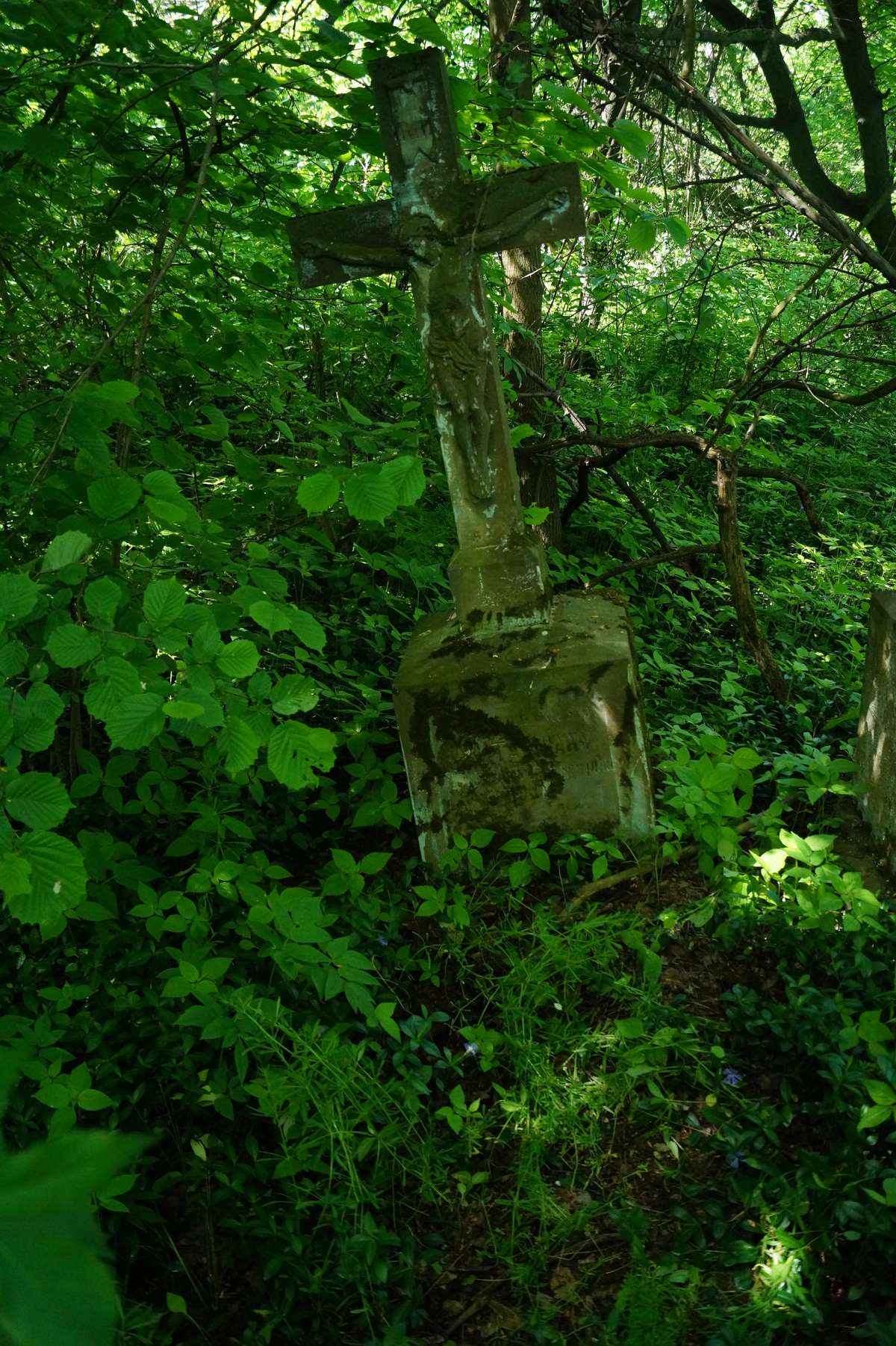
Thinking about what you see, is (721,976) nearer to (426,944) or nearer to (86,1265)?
(426,944)

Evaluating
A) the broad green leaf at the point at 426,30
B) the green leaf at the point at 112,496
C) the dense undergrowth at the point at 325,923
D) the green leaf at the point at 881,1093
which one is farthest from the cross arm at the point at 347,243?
the green leaf at the point at 881,1093

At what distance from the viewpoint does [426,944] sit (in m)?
2.96

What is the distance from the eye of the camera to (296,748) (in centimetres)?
199

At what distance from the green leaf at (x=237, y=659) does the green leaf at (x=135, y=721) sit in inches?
6.9

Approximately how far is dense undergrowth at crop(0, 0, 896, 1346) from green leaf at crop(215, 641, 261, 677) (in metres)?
0.02

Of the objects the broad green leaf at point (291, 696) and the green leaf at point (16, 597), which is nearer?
the green leaf at point (16, 597)

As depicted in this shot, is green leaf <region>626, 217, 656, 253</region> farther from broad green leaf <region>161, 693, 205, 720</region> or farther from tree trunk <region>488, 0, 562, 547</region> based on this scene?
tree trunk <region>488, 0, 562, 547</region>

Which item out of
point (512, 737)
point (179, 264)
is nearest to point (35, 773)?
point (512, 737)

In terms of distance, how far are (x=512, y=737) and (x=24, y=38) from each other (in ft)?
8.05

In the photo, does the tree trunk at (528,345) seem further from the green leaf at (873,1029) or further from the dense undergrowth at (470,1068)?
the green leaf at (873,1029)

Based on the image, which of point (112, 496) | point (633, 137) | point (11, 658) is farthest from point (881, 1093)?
point (633, 137)

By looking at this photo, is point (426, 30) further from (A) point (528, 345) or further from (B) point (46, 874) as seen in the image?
(B) point (46, 874)

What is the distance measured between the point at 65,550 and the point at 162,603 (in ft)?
0.68

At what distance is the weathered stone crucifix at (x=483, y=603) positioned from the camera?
3098 millimetres
